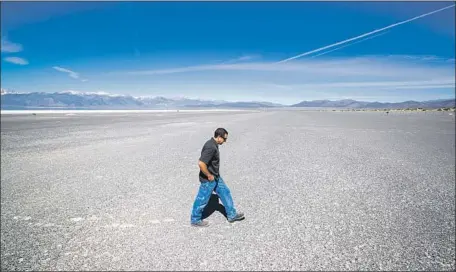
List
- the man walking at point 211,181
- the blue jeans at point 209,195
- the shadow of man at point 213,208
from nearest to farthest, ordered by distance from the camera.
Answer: the man walking at point 211,181
the blue jeans at point 209,195
the shadow of man at point 213,208

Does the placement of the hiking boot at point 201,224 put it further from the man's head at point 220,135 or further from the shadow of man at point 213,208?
the man's head at point 220,135

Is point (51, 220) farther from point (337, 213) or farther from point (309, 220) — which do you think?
point (337, 213)

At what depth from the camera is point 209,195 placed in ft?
15.8

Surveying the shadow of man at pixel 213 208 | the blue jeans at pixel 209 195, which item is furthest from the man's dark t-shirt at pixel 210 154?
the shadow of man at pixel 213 208

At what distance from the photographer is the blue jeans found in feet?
15.3

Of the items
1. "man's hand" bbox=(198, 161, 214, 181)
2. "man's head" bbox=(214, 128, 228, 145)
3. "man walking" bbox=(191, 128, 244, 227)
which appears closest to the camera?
"man's head" bbox=(214, 128, 228, 145)

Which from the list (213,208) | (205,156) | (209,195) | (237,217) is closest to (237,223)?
(237,217)

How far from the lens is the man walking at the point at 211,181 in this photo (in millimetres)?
3603

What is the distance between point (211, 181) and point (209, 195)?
54 centimetres

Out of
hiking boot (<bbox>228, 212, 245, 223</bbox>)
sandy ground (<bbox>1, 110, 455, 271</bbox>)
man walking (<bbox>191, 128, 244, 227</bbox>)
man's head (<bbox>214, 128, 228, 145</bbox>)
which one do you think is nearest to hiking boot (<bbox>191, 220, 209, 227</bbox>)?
man walking (<bbox>191, 128, 244, 227</bbox>)

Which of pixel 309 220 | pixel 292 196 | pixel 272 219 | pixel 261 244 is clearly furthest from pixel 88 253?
pixel 292 196

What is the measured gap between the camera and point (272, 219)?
6.12 meters

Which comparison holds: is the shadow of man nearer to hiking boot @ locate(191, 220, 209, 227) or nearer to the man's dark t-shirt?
hiking boot @ locate(191, 220, 209, 227)

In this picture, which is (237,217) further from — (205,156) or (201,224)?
(205,156)
